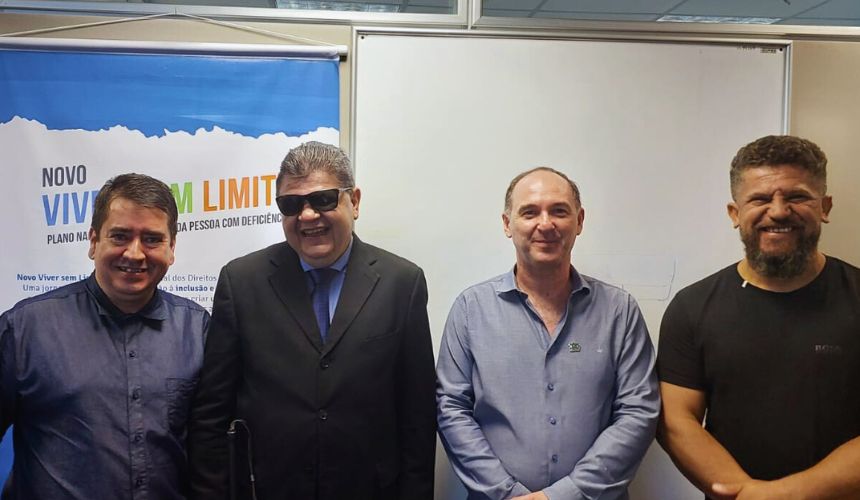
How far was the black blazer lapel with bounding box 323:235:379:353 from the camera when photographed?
5.05 feet

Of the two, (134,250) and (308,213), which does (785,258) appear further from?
(134,250)

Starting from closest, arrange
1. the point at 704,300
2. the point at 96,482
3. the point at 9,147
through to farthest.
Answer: the point at 96,482, the point at 704,300, the point at 9,147

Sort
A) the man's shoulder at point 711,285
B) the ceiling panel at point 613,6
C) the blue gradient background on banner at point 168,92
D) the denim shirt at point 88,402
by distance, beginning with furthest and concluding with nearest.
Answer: the ceiling panel at point 613,6 < the blue gradient background on banner at point 168,92 < the man's shoulder at point 711,285 < the denim shirt at point 88,402

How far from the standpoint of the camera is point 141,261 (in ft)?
5.06

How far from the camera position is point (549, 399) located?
1622 mm

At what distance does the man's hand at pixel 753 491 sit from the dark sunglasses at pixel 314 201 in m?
1.38

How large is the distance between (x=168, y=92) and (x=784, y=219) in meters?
2.18

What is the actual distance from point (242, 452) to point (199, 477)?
15 centimetres

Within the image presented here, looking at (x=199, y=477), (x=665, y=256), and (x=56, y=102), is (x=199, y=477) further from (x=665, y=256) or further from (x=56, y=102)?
(x=665, y=256)

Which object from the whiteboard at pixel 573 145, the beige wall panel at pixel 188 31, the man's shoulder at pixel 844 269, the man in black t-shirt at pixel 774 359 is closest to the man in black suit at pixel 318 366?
the whiteboard at pixel 573 145

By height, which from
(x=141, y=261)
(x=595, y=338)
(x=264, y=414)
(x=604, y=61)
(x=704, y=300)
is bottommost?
(x=264, y=414)

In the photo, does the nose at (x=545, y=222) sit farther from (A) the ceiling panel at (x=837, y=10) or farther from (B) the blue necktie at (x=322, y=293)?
(A) the ceiling panel at (x=837, y=10)

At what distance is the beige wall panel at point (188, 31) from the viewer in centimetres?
208

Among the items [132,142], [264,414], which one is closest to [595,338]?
[264,414]
